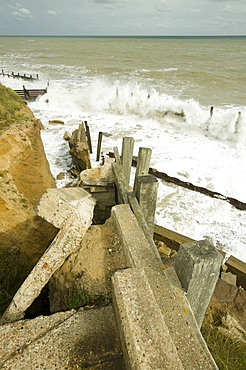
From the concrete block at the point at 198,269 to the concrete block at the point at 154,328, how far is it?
0.19 meters

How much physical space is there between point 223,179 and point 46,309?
8423 millimetres

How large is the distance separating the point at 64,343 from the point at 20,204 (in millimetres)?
4504

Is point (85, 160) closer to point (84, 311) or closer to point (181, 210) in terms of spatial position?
point (181, 210)

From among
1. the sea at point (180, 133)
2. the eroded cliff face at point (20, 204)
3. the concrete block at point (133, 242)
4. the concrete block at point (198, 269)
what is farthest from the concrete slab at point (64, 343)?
the sea at point (180, 133)

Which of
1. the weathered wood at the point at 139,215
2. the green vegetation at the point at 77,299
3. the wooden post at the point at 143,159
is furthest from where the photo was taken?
the wooden post at the point at 143,159

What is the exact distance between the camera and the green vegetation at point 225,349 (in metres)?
2.75

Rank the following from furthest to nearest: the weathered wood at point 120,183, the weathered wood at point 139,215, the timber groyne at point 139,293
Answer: the weathered wood at point 120,183 < the weathered wood at point 139,215 < the timber groyne at point 139,293

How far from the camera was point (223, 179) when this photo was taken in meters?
9.66

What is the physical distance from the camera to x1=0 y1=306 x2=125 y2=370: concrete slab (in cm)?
205

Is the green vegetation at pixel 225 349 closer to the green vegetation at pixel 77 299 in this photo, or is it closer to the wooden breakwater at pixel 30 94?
the green vegetation at pixel 77 299

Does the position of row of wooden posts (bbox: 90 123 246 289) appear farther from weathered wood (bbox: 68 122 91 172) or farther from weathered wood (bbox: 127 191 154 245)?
weathered wood (bbox: 68 122 91 172)

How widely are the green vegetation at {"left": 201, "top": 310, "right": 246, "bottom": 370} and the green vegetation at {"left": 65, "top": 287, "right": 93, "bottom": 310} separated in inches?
65.3

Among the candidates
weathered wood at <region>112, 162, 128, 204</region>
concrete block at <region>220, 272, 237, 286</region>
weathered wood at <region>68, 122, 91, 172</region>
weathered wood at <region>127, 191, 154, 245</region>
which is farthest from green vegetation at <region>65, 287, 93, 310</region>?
weathered wood at <region>68, 122, 91, 172</region>

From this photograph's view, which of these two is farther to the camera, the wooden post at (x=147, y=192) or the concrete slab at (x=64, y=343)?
the wooden post at (x=147, y=192)
